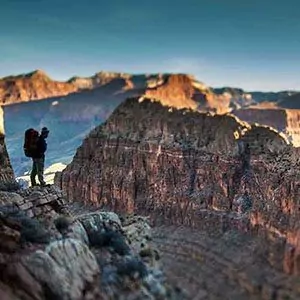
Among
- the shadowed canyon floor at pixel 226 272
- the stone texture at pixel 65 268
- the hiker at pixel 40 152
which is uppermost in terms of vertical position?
the hiker at pixel 40 152

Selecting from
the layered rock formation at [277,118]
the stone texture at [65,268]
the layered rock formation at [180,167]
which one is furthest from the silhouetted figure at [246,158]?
the layered rock formation at [277,118]

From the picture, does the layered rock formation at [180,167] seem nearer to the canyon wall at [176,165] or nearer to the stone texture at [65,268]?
the canyon wall at [176,165]

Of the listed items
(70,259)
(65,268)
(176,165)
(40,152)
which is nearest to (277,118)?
(176,165)

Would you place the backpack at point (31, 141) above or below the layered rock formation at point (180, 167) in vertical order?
above

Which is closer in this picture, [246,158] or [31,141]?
[31,141]

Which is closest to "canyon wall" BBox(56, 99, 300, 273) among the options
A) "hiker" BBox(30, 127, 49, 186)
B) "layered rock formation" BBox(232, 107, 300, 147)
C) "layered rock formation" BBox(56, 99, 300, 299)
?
"layered rock formation" BBox(56, 99, 300, 299)

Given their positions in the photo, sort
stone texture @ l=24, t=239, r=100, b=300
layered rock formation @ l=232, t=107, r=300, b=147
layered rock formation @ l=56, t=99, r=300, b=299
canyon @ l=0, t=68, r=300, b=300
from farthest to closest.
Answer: layered rock formation @ l=232, t=107, r=300, b=147 < layered rock formation @ l=56, t=99, r=300, b=299 < canyon @ l=0, t=68, r=300, b=300 < stone texture @ l=24, t=239, r=100, b=300

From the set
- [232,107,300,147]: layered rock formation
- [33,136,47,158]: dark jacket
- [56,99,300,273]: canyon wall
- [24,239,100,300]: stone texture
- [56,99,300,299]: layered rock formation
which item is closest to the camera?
[24,239,100,300]: stone texture

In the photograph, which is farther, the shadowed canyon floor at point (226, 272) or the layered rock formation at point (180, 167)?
the layered rock formation at point (180, 167)

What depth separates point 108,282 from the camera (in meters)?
21.0

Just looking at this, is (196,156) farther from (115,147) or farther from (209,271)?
(209,271)

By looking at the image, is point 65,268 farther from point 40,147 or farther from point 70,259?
point 40,147

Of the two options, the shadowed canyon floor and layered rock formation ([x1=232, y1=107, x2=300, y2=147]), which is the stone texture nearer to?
the shadowed canyon floor

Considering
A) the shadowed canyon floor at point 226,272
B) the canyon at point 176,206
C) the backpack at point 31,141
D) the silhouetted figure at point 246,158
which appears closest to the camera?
the shadowed canyon floor at point 226,272
